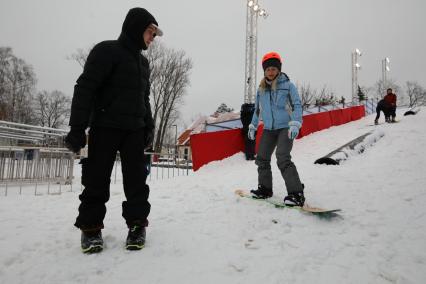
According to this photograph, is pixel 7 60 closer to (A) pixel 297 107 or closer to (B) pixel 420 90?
(A) pixel 297 107

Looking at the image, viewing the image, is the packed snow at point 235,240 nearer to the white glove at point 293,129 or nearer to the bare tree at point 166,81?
the white glove at point 293,129

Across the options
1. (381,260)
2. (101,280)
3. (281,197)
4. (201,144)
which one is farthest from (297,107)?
(201,144)

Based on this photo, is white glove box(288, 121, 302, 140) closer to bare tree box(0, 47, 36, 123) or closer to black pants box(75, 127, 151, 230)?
black pants box(75, 127, 151, 230)

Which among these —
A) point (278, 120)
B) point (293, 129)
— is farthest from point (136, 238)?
point (278, 120)

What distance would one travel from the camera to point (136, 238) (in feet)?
7.54

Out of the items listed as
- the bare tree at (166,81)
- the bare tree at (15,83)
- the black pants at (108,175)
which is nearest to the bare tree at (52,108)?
the bare tree at (15,83)

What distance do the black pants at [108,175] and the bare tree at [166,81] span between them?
26686mm

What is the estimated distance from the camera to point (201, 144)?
8.10m

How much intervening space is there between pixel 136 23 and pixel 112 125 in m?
0.94

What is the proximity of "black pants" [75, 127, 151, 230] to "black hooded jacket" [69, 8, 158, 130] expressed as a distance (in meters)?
0.11

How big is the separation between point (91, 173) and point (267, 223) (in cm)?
179

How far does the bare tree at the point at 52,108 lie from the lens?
46.7 meters

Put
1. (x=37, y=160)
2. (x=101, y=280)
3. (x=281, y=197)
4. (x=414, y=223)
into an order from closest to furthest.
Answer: (x=101, y=280) < (x=414, y=223) < (x=281, y=197) < (x=37, y=160)

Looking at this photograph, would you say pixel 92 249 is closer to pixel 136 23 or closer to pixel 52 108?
pixel 136 23
